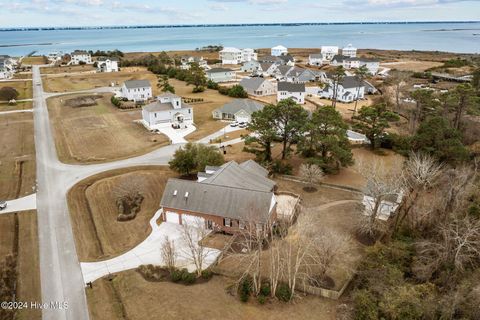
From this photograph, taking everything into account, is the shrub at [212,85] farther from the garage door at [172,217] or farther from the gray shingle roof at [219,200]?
the garage door at [172,217]

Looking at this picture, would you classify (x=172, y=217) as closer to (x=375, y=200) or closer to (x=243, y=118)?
(x=375, y=200)

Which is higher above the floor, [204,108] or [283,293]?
[204,108]

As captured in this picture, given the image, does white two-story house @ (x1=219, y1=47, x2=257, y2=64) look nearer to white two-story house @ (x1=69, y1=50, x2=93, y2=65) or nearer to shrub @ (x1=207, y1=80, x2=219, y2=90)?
shrub @ (x1=207, y1=80, x2=219, y2=90)

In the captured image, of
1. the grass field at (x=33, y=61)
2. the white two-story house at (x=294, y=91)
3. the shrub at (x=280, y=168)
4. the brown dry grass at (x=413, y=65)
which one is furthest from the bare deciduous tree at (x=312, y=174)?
the grass field at (x=33, y=61)

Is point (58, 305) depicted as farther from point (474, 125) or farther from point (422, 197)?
point (474, 125)

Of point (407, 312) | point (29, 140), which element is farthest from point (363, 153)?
point (29, 140)

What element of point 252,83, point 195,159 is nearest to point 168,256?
point 195,159
